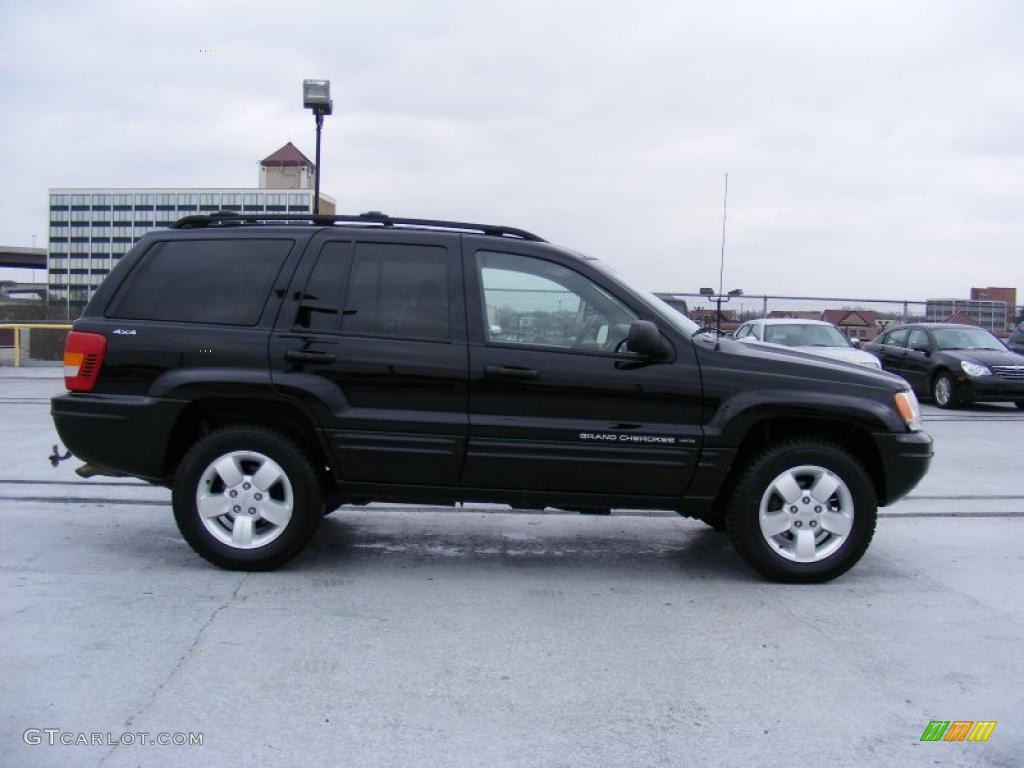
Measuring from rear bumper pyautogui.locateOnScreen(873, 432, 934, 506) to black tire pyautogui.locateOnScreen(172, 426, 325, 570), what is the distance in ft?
10.1

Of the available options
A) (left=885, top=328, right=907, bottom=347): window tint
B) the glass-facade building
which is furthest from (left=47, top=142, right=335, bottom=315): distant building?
Result: (left=885, top=328, right=907, bottom=347): window tint

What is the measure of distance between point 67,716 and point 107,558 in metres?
2.08

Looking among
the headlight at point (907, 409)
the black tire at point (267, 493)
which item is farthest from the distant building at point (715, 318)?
the black tire at point (267, 493)

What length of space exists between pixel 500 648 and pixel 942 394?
1334 cm

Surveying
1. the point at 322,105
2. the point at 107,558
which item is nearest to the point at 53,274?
the point at 322,105

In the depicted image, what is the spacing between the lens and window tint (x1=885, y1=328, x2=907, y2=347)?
55.2ft

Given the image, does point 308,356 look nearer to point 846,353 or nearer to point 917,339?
point 846,353

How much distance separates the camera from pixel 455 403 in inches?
187

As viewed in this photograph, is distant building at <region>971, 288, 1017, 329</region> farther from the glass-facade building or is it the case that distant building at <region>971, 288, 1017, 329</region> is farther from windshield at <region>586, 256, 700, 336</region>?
the glass-facade building

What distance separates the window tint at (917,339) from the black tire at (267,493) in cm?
1390

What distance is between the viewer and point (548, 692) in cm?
346

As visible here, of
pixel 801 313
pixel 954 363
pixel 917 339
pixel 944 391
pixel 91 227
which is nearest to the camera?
pixel 954 363

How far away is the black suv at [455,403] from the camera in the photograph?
475 centimetres

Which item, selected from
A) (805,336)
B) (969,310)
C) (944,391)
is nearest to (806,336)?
(805,336)
